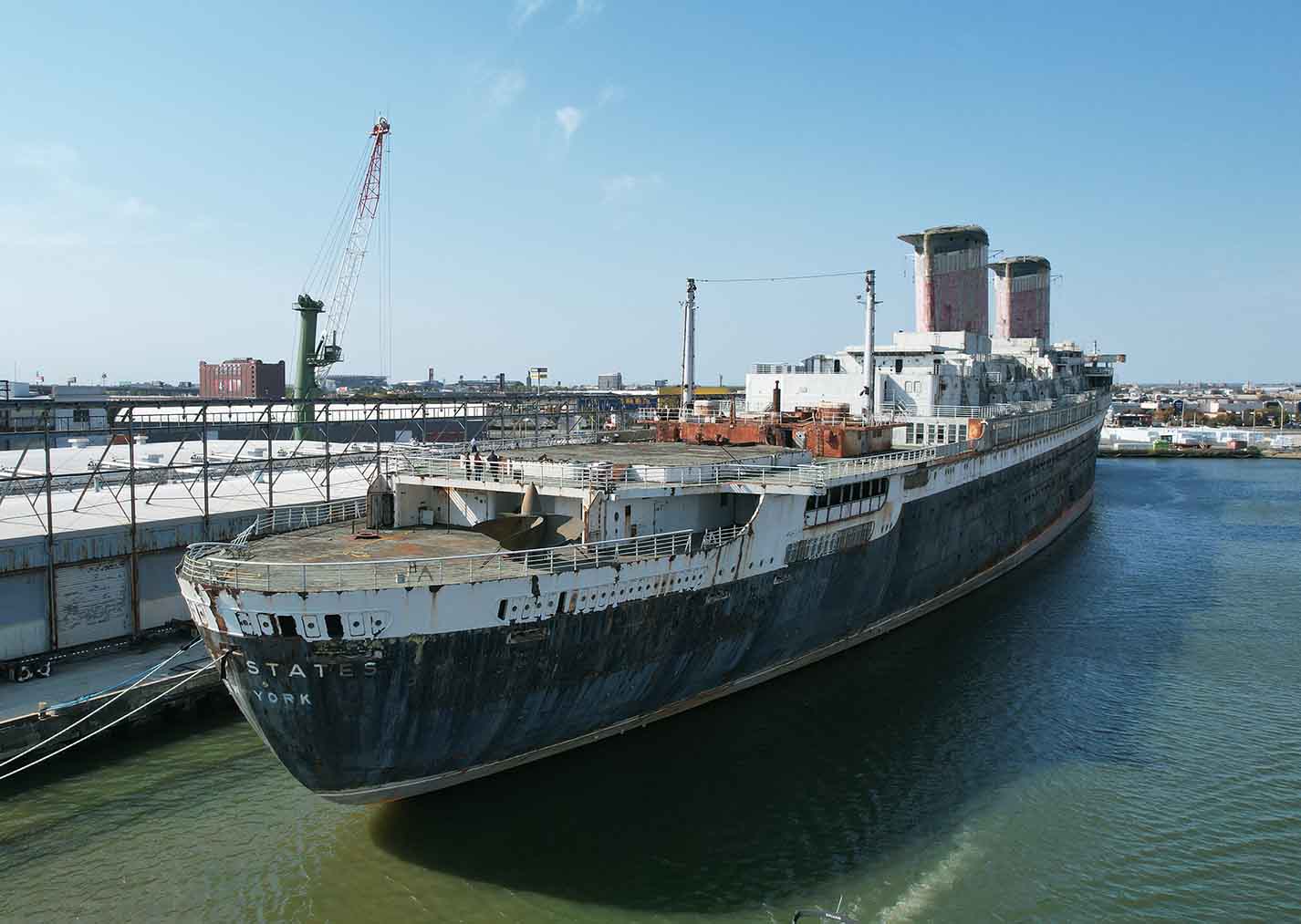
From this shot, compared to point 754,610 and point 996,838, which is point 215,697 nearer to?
point 754,610

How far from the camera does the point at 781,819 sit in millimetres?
18281

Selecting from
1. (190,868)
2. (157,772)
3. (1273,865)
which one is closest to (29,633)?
(157,772)

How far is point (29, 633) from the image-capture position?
2364cm

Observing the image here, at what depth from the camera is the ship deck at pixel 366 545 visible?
1905 cm

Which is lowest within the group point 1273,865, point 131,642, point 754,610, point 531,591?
point 1273,865

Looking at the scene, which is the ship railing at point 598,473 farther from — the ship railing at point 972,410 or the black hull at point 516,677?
the ship railing at point 972,410

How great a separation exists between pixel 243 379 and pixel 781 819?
11105cm

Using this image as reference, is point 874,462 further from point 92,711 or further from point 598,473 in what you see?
point 92,711

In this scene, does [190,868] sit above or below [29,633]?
below

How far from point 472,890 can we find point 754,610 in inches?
388

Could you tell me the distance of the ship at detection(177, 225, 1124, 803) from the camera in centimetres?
1616

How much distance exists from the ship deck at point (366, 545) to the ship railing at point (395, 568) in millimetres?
1012

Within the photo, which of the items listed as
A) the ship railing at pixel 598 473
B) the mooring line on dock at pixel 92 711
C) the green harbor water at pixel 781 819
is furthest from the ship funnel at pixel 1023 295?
the mooring line on dock at pixel 92 711

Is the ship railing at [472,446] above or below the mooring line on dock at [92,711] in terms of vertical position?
above
